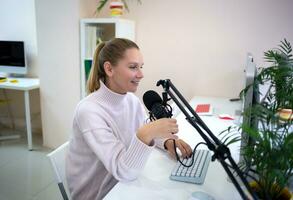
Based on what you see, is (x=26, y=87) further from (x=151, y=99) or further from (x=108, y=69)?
(x=151, y=99)

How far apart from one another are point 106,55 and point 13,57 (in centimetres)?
257

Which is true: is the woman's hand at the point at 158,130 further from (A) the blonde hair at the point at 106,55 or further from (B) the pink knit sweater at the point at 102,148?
(A) the blonde hair at the point at 106,55

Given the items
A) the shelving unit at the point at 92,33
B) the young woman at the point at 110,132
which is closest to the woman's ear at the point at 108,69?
the young woman at the point at 110,132

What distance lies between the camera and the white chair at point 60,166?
1.28 meters

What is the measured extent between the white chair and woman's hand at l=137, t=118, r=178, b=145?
47 cm

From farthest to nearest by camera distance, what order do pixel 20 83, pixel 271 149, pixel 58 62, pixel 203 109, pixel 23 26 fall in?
pixel 23 26, pixel 20 83, pixel 58 62, pixel 203 109, pixel 271 149

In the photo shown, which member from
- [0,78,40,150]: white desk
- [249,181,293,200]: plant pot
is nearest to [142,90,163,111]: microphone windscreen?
[249,181,293,200]: plant pot

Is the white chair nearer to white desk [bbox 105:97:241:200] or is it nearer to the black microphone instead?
white desk [bbox 105:97:241:200]

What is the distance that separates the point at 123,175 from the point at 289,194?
1.88 feet

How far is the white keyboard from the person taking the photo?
112 centimetres

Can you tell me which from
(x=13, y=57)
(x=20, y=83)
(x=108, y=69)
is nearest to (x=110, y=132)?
(x=108, y=69)

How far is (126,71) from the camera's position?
1.32m

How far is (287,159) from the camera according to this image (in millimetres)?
743

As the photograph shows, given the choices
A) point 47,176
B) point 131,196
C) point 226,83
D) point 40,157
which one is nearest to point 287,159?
point 131,196
